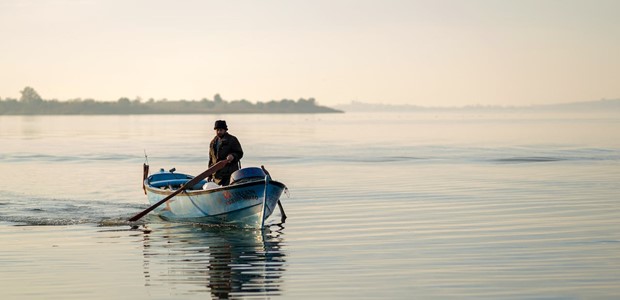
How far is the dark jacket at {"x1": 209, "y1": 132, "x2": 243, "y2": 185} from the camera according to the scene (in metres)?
25.4

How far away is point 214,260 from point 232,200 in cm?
514

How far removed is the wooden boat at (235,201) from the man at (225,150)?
51 cm

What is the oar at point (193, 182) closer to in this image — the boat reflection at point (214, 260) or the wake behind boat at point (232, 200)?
the wake behind boat at point (232, 200)

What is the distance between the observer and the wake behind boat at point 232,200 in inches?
957

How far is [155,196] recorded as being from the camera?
28.5 m

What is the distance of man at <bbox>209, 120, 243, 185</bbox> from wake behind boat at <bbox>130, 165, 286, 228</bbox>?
505 mm

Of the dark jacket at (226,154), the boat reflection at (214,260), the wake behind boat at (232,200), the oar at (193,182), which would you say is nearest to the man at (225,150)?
the dark jacket at (226,154)

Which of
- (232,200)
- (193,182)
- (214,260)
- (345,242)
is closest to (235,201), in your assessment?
(232,200)

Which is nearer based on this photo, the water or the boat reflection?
the water

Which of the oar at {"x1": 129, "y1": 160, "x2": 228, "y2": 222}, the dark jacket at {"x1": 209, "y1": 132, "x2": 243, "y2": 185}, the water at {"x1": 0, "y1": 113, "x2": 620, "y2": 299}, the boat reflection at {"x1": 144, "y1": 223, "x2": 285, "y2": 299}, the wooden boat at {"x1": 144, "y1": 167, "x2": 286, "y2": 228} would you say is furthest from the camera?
the dark jacket at {"x1": 209, "y1": 132, "x2": 243, "y2": 185}

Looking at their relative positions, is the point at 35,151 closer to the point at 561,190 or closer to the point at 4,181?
the point at 4,181

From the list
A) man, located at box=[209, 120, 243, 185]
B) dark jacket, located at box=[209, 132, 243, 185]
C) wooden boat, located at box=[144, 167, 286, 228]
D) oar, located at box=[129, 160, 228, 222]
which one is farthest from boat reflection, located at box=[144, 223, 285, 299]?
man, located at box=[209, 120, 243, 185]

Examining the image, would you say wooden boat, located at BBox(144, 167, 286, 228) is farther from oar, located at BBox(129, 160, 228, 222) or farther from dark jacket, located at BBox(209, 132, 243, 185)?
dark jacket, located at BBox(209, 132, 243, 185)

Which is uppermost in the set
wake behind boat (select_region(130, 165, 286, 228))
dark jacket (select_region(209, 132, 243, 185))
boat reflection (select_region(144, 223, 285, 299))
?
dark jacket (select_region(209, 132, 243, 185))
